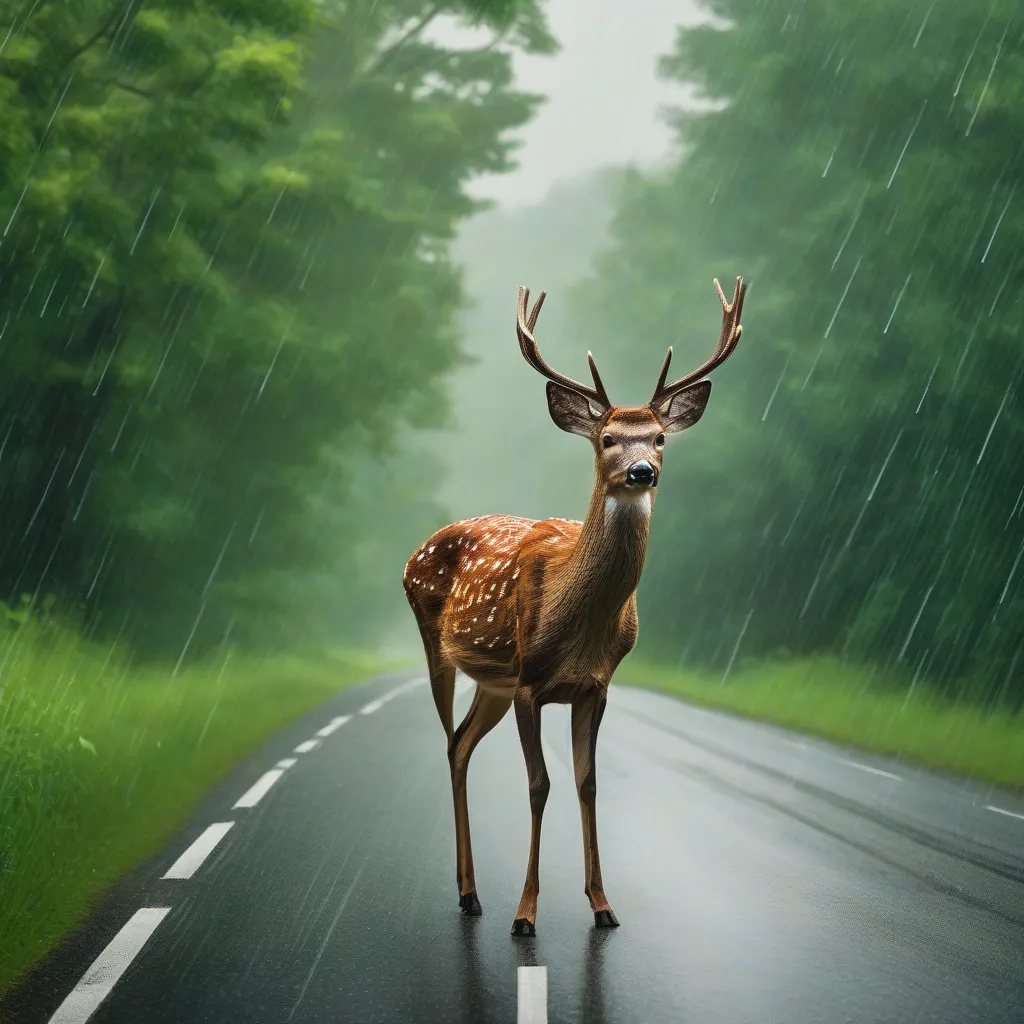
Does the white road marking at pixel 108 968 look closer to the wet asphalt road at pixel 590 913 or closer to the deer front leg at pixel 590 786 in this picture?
the wet asphalt road at pixel 590 913

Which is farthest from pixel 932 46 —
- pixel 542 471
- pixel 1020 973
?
pixel 542 471

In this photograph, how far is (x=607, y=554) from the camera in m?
6.56

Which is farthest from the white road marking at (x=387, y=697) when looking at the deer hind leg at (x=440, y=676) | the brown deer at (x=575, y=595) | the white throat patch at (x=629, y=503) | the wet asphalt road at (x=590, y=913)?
the white throat patch at (x=629, y=503)

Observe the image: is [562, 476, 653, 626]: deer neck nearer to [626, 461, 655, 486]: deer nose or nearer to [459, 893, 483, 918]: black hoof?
[626, 461, 655, 486]: deer nose

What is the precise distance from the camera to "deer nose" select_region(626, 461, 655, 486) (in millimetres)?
6134

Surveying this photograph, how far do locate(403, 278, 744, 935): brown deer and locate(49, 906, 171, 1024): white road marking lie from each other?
1.59 metres

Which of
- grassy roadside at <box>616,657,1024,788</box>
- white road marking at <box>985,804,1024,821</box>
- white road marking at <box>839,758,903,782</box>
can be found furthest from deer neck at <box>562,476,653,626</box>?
grassy roadside at <box>616,657,1024,788</box>

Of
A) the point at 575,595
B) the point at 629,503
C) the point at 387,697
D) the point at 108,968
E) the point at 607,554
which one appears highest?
the point at 629,503

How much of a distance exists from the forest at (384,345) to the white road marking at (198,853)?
32cm

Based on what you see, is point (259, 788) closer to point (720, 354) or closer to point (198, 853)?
point (198, 853)

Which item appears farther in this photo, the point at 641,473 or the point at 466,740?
the point at 466,740

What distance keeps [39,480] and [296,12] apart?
729 centimetres

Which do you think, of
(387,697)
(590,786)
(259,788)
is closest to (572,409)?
(590,786)

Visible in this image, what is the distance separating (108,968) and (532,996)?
1.86 m
